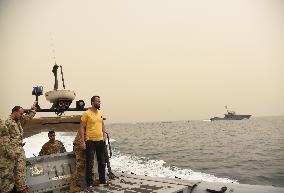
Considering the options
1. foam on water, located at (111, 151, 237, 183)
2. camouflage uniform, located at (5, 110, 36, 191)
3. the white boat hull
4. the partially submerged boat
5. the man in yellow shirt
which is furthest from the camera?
foam on water, located at (111, 151, 237, 183)

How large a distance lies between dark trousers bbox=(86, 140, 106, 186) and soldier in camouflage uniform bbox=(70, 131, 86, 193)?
0.14m

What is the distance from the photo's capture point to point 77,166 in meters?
7.46

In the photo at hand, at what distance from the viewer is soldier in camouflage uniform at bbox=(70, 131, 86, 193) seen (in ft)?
24.0

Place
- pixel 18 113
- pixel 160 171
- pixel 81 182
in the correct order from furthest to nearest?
pixel 160 171, pixel 81 182, pixel 18 113

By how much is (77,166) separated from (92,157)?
0.38 meters

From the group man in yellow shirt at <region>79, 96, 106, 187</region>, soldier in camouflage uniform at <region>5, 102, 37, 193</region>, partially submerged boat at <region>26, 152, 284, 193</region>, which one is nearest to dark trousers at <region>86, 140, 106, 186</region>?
man in yellow shirt at <region>79, 96, 106, 187</region>

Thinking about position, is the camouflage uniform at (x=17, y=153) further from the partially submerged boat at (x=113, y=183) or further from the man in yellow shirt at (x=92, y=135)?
the man in yellow shirt at (x=92, y=135)

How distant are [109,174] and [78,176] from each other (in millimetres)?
890

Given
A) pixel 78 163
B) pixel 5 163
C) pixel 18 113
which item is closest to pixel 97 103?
pixel 78 163

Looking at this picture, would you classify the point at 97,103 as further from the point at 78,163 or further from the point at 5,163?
A: the point at 5,163

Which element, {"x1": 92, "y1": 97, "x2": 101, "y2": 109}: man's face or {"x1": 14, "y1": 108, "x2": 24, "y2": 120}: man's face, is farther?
{"x1": 92, "y1": 97, "x2": 101, "y2": 109}: man's face

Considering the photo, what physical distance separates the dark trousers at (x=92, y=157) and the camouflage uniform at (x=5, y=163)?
1636 millimetres

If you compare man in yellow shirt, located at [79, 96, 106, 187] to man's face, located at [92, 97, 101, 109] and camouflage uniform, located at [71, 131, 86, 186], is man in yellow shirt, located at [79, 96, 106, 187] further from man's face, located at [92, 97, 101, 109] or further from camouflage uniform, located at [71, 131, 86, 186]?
camouflage uniform, located at [71, 131, 86, 186]

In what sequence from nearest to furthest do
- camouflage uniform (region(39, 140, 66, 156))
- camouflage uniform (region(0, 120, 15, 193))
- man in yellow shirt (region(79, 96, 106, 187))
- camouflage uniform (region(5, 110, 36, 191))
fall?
camouflage uniform (region(0, 120, 15, 193)), camouflage uniform (region(5, 110, 36, 191)), man in yellow shirt (region(79, 96, 106, 187)), camouflage uniform (region(39, 140, 66, 156))
